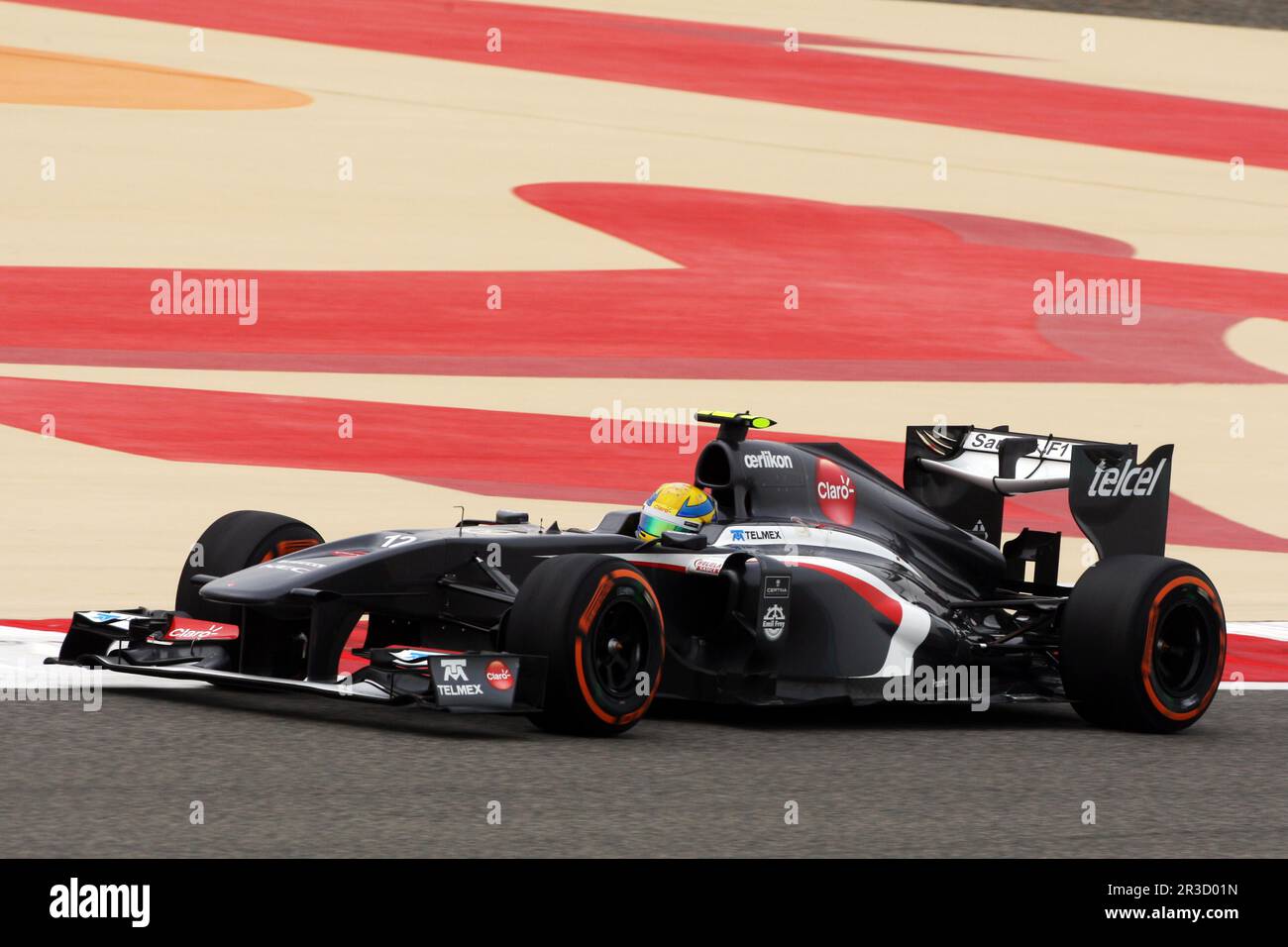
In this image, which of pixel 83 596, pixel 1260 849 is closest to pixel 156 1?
pixel 83 596

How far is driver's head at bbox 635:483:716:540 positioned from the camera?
1000cm

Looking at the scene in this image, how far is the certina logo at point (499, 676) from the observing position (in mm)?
8719

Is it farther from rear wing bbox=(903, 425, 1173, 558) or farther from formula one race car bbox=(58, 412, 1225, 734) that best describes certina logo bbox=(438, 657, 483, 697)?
rear wing bbox=(903, 425, 1173, 558)

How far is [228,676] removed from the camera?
910 cm

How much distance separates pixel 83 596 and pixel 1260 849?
24.5 feet

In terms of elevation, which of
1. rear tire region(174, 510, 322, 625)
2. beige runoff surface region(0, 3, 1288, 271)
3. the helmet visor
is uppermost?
beige runoff surface region(0, 3, 1288, 271)

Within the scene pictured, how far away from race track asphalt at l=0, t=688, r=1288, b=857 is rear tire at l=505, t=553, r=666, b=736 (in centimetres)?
16

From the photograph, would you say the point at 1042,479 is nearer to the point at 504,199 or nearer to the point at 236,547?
the point at 236,547

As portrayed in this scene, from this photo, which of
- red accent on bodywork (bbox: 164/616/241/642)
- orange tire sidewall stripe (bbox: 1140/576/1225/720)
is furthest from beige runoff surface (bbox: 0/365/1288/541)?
red accent on bodywork (bbox: 164/616/241/642)

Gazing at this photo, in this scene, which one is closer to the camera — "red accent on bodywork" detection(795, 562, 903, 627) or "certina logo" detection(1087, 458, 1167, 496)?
"red accent on bodywork" detection(795, 562, 903, 627)

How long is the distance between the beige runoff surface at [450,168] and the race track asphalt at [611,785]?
1307cm

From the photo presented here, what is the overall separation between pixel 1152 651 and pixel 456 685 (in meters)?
3.18

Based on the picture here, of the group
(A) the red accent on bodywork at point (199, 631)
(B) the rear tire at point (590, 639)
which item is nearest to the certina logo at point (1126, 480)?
(B) the rear tire at point (590, 639)

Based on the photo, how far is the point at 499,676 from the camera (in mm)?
8727
